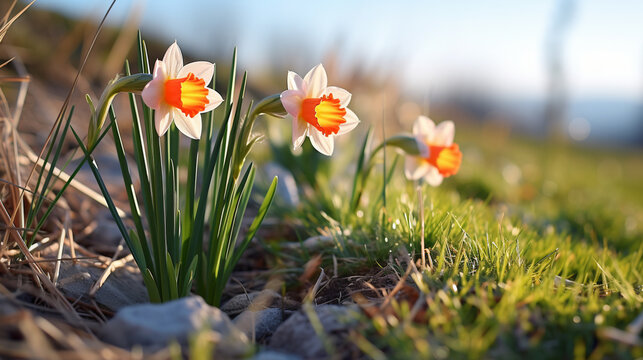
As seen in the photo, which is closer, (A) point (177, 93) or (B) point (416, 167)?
(A) point (177, 93)

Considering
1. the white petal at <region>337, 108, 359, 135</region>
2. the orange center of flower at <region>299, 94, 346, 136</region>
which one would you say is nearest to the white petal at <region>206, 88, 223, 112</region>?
the orange center of flower at <region>299, 94, 346, 136</region>

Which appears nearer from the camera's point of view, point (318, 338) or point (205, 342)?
point (205, 342)

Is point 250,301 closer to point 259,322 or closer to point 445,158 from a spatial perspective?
point 259,322

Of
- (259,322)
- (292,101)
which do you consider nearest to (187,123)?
(292,101)

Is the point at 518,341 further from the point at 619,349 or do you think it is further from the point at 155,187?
the point at 155,187

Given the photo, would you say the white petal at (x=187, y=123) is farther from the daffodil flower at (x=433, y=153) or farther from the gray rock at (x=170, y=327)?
the daffodil flower at (x=433, y=153)

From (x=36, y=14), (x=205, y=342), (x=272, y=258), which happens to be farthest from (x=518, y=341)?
(x=36, y=14)

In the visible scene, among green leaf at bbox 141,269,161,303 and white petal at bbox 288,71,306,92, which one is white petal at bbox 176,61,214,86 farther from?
green leaf at bbox 141,269,161,303
